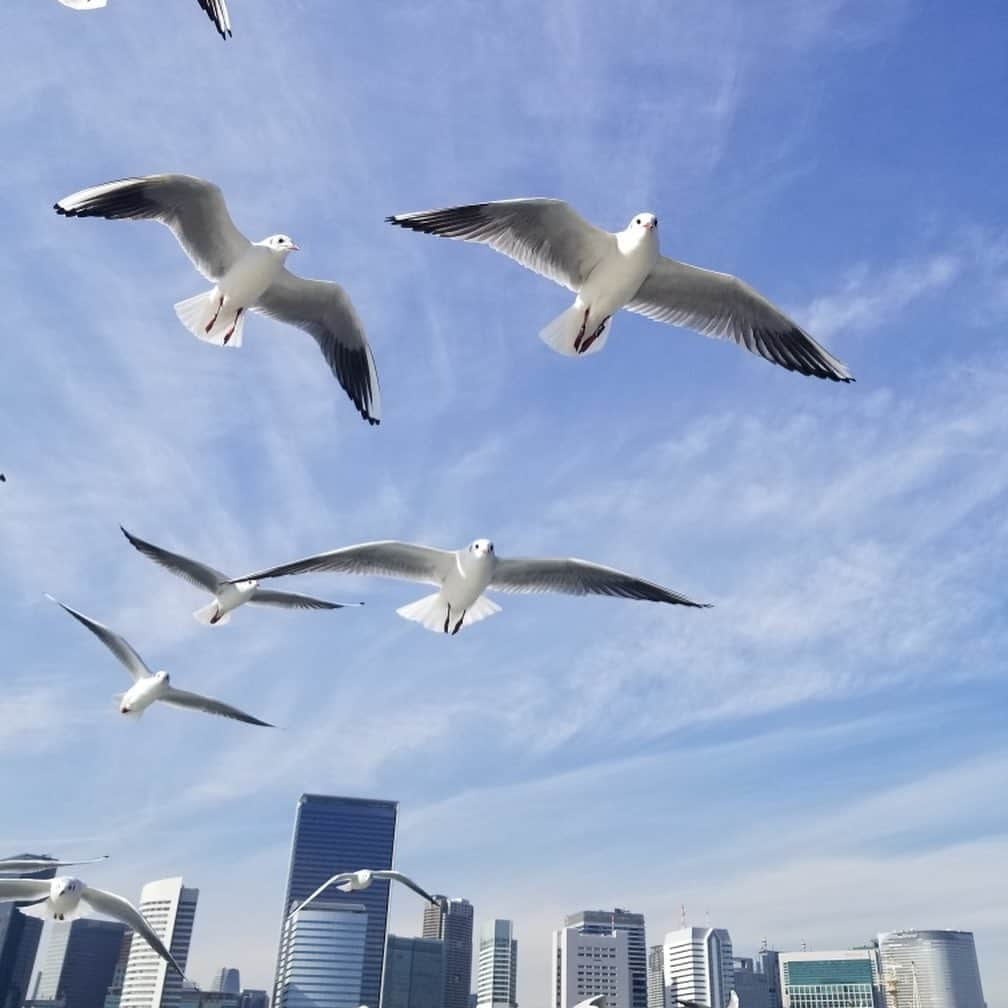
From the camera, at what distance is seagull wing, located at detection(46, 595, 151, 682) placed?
60.8 ft

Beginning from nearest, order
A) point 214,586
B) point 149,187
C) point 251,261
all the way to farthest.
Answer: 1. point 149,187
2. point 251,261
3. point 214,586

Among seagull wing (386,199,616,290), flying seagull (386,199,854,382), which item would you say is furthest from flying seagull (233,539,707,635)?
seagull wing (386,199,616,290)

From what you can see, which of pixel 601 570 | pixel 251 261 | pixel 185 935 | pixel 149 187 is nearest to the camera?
pixel 149 187

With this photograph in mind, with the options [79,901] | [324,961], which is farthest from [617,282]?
[324,961]

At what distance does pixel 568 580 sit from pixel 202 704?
27.0ft

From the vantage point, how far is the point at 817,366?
43.7 feet

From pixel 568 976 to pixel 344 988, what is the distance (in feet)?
154

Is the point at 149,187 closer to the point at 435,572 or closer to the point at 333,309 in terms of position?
the point at 333,309

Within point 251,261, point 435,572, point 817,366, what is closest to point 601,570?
point 435,572

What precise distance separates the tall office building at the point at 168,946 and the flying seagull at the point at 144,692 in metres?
182

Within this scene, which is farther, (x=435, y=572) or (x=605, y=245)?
(x=435, y=572)

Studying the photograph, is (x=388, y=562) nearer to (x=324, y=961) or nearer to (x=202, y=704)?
(x=202, y=704)

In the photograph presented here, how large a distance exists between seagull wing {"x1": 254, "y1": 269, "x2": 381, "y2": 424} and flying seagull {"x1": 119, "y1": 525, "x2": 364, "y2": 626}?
17.9 feet

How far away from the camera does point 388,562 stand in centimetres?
1523
